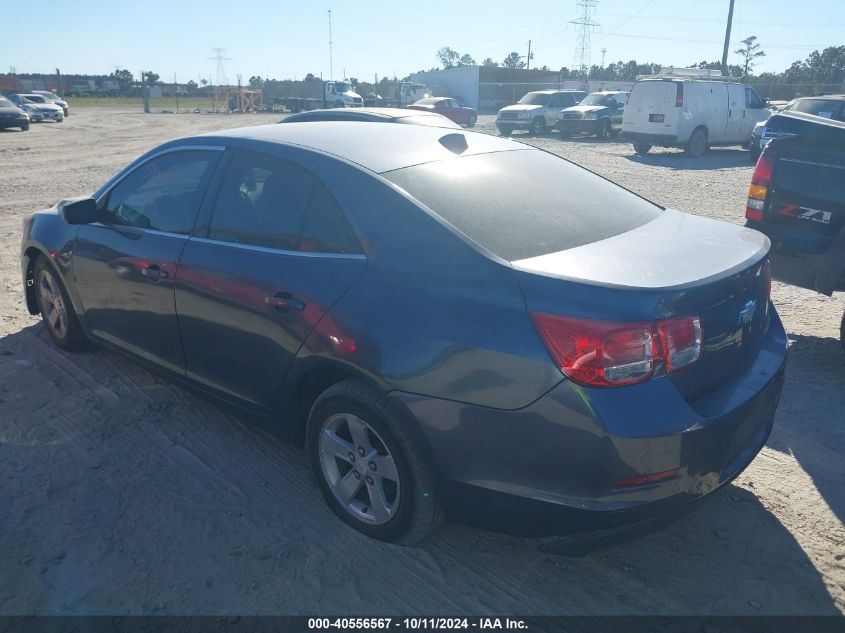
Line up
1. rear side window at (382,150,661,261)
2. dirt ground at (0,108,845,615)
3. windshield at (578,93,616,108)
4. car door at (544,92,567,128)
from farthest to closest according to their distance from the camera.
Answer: car door at (544,92,567,128) → windshield at (578,93,616,108) → rear side window at (382,150,661,261) → dirt ground at (0,108,845,615)

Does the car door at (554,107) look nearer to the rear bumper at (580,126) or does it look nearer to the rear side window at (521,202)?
the rear bumper at (580,126)

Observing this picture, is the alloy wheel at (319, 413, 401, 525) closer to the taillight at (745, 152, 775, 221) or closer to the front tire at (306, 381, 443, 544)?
the front tire at (306, 381, 443, 544)

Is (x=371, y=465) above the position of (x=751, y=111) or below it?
below

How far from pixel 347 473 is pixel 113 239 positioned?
217cm

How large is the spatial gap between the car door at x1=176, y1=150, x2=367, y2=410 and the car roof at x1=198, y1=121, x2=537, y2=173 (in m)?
0.19

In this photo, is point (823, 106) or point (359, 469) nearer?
point (359, 469)

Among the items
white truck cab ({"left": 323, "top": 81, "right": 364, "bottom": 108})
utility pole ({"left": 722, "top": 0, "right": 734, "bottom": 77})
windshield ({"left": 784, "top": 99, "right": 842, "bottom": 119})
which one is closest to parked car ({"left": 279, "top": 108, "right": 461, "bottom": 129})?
windshield ({"left": 784, "top": 99, "right": 842, "bottom": 119})

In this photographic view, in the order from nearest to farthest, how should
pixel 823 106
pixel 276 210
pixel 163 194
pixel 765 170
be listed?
1. pixel 276 210
2. pixel 163 194
3. pixel 765 170
4. pixel 823 106

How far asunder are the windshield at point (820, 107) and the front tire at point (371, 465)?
1588 centimetres

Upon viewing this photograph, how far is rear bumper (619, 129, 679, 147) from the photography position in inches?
739

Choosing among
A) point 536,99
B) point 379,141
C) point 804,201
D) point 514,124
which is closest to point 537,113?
point 514,124

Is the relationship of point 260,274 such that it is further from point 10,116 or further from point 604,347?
point 10,116

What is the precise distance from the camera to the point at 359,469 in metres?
2.99

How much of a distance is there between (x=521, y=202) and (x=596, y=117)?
2343 cm
